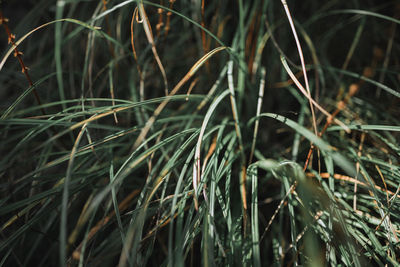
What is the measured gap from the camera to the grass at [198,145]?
58 centimetres

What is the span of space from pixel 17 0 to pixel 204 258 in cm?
127

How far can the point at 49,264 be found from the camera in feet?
2.44

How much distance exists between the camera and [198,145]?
566mm

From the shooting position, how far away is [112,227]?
76 cm

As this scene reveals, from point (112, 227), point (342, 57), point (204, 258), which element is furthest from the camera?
point (342, 57)

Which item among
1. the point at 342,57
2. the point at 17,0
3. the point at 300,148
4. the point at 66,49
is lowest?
the point at 300,148

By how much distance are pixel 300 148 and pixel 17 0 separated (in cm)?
122

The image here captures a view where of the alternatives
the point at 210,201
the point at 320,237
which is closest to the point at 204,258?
the point at 210,201

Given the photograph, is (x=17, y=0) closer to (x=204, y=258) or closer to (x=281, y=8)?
(x=281, y=8)

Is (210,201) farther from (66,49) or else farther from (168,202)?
(66,49)

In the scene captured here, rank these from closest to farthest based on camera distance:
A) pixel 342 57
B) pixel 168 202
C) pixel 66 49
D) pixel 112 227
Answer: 1. pixel 168 202
2. pixel 112 227
3. pixel 66 49
4. pixel 342 57

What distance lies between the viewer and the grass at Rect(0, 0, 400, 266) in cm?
58

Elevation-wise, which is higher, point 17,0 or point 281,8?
point 17,0

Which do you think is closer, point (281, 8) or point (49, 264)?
point (49, 264)
